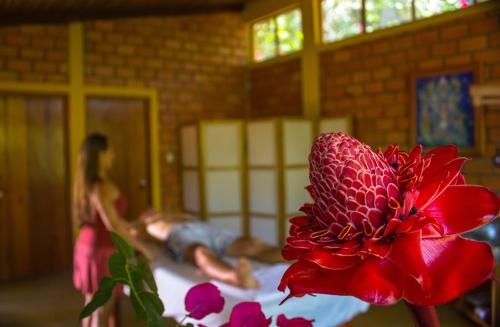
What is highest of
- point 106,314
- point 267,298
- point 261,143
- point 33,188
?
point 261,143

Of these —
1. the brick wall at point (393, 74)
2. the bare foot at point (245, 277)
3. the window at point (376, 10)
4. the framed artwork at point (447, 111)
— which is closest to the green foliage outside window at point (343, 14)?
the window at point (376, 10)

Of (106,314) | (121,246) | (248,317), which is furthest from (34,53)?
(248,317)

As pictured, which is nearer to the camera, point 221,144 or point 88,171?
point 88,171

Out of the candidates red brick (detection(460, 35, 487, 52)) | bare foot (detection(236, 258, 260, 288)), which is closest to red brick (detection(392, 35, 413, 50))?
red brick (detection(460, 35, 487, 52))

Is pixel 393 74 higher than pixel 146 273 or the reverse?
higher

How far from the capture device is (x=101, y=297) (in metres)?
0.48

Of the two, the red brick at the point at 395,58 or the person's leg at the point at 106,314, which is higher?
the red brick at the point at 395,58

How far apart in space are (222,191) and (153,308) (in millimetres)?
4076

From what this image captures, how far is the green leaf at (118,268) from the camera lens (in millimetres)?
486

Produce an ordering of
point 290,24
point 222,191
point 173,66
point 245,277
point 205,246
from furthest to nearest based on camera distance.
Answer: point 173,66
point 222,191
point 205,246
point 245,277
point 290,24

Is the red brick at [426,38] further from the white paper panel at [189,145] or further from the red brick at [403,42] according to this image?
the white paper panel at [189,145]

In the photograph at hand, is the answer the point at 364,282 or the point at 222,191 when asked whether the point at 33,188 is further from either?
the point at 364,282

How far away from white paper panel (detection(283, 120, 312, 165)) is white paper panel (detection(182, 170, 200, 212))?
0.99 metres

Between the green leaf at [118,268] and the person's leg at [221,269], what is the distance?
1652 mm
